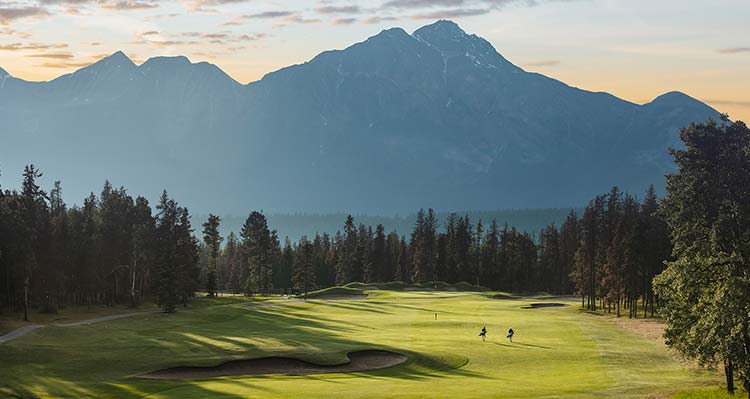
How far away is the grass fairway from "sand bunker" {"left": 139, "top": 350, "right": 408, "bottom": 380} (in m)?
0.91

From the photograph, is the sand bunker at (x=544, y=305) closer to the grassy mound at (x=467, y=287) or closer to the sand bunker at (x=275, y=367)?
the grassy mound at (x=467, y=287)

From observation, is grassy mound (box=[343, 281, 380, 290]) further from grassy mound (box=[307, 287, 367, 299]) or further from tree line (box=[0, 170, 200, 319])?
tree line (box=[0, 170, 200, 319])

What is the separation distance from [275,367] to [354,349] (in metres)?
8.34

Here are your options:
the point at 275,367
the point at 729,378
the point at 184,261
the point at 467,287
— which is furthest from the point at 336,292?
the point at 729,378

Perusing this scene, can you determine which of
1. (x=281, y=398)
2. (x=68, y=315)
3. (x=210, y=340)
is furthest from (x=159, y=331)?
(x=281, y=398)

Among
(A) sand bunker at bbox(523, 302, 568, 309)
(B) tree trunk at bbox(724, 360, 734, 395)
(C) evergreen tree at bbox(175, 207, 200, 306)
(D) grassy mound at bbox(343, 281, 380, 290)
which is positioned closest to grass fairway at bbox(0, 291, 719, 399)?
(B) tree trunk at bbox(724, 360, 734, 395)

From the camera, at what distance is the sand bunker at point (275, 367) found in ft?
197

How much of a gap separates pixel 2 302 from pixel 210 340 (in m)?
42.6

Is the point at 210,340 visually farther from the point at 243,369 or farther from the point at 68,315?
the point at 68,315

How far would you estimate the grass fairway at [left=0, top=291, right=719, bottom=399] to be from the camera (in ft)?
171

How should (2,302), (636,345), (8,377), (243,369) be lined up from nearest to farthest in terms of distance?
(8,377) → (243,369) → (636,345) → (2,302)

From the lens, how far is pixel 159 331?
81.1m

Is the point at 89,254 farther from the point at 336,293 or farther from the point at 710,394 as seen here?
the point at 710,394

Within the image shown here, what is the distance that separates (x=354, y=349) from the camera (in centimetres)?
6875
